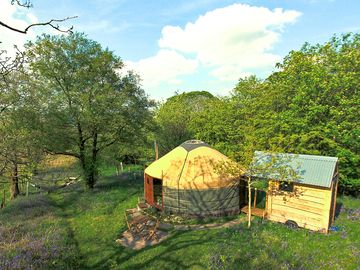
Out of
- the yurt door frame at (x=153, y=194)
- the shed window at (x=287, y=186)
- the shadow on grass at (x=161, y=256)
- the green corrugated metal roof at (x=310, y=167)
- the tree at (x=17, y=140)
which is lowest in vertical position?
the shadow on grass at (x=161, y=256)

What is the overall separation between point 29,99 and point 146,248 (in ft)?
37.0

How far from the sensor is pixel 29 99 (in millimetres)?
14422

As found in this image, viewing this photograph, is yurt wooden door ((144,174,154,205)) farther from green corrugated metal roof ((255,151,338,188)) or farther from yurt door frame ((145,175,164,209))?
green corrugated metal roof ((255,151,338,188))

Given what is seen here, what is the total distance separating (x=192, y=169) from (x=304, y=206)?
6617 millimetres

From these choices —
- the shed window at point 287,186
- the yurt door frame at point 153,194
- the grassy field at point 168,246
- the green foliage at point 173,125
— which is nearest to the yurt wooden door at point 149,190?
the yurt door frame at point 153,194

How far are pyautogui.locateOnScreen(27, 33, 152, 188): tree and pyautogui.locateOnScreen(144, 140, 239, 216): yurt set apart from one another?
5.93 m

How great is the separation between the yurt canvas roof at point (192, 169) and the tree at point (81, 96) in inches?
204

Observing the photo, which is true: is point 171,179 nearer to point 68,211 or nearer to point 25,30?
point 68,211

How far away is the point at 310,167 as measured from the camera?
41.7 feet

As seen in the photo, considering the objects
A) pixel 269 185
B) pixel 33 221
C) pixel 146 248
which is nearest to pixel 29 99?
pixel 33 221

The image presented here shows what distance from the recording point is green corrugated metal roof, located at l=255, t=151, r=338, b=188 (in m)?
11.9

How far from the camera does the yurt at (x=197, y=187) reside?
1456 centimetres

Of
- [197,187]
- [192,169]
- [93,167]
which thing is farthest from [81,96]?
[197,187]

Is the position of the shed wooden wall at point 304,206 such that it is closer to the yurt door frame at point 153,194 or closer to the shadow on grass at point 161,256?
the shadow on grass at point 161,256
